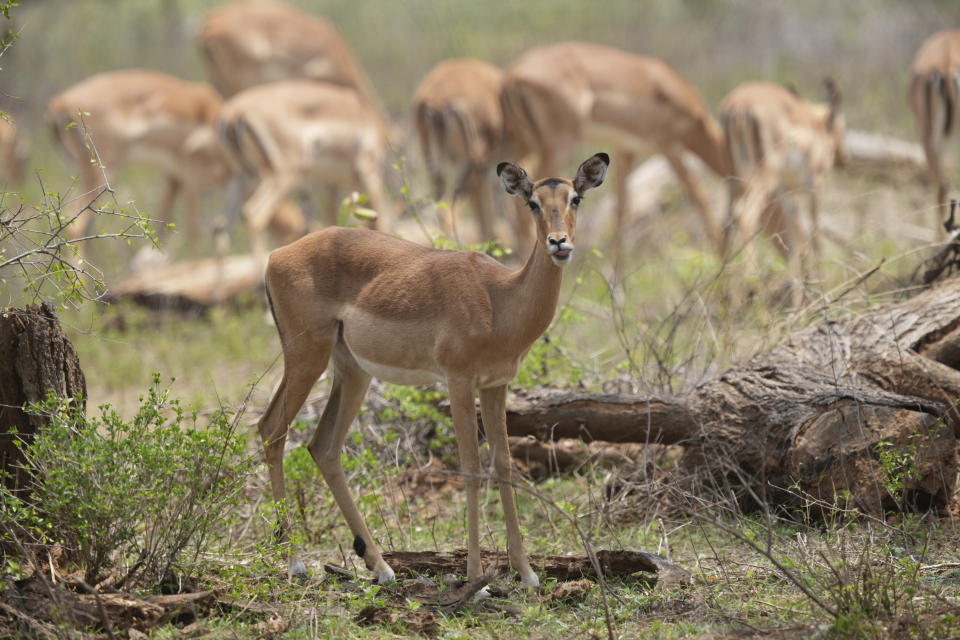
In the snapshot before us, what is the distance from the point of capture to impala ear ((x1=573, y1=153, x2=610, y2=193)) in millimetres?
4359

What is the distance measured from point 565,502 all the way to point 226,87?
35.8 feet

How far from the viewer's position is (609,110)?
12008 mm

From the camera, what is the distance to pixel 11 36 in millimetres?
4082

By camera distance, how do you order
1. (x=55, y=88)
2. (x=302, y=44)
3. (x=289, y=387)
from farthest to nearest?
(x=55, y=88)
(x=302, y=44)
(x=289, y=387)

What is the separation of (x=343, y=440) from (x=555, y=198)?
1530mm

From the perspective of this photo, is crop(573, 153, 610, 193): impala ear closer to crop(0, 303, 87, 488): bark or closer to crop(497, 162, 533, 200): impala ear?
crop(497, 162, 533, 200): impala ear

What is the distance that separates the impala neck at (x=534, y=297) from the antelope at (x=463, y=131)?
7.67 metres

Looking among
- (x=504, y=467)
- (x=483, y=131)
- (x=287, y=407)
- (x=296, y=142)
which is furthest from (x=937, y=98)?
(x=287, y=407)

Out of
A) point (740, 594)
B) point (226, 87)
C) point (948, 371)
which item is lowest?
point (740, 594)

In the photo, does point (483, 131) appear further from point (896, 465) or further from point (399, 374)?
point (896, 465)

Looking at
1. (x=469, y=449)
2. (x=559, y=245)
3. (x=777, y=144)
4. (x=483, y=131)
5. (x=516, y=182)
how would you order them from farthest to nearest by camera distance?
1. (x=483, y=131)
2. (x=777, y=144)
3. (x=469, y=449)
4. (x=516, y=182)
5. (x=559, y=245)

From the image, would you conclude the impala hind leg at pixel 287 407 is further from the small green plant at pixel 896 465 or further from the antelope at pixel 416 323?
the small green plant at pixel 896 465

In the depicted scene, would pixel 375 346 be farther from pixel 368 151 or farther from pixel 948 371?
pixel 368 151

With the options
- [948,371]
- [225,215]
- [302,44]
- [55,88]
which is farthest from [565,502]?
[55,88]
